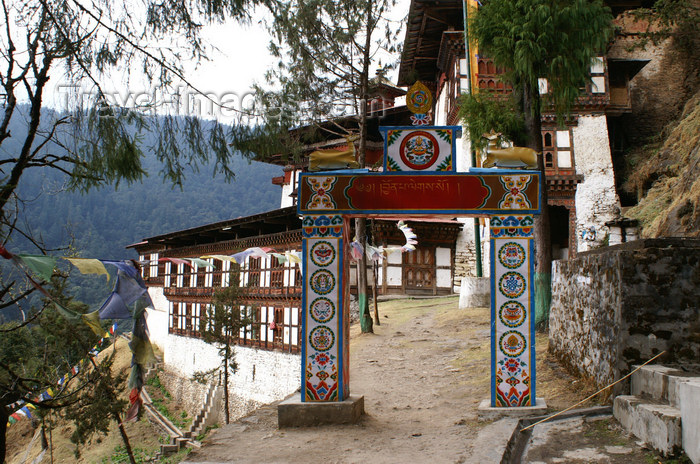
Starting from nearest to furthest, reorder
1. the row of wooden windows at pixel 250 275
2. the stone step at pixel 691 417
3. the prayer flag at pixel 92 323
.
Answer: the stone step at pixel 691 417 → the prayer flag at pixel 92 323 → the row of wooden windows at pixel 250 275

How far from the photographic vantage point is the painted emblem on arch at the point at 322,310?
567 cm

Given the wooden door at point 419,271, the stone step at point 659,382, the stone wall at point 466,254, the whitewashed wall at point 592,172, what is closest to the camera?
the stone step at point 659,382

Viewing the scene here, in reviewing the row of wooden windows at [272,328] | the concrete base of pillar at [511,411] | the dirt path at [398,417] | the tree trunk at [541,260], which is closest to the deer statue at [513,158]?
the concrete base of pillar at [511,411]

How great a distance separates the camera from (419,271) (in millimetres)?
22000

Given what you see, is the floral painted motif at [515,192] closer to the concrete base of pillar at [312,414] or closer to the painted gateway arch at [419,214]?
the painted gateway arch at [419,214]

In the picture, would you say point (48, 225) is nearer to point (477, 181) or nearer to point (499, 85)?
point (499, 85)

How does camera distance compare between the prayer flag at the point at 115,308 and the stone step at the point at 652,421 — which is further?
the prayer flag at the point at 115,308

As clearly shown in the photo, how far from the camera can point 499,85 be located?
21.1 metres

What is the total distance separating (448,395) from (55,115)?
5367 millimetres

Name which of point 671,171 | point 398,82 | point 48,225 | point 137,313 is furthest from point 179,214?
point 137,313

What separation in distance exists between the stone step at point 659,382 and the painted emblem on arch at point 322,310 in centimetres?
278

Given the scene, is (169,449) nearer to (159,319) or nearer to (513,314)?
(159,319)

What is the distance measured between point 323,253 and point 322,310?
22.4 inches

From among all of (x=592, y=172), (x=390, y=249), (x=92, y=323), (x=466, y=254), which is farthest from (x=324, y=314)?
(x=592, y=172)
